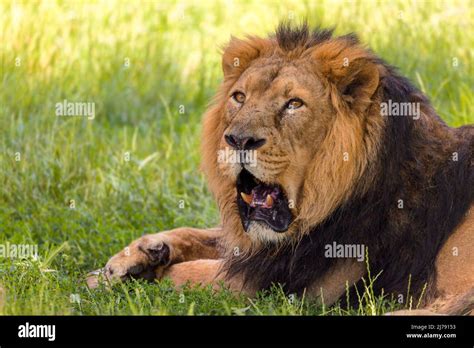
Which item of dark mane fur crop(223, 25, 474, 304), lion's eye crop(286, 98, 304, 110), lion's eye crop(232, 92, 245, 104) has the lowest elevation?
dark mane fur crop(223, 25, 474, 304)

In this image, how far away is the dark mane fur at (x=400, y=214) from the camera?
600cm

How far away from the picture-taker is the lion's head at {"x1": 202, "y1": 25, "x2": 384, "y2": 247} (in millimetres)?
5863

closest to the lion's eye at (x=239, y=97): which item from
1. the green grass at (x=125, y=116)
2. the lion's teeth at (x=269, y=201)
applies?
the lion's teeth at (x=269, y=201)

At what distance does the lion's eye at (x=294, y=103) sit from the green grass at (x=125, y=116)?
3.39ft

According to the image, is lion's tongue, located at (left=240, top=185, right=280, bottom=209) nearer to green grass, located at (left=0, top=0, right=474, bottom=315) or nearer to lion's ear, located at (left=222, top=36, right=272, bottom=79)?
green grass, located at (left=0, top=0, right=474, bottom=315)

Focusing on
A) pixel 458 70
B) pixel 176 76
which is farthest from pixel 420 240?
pixel 176 76

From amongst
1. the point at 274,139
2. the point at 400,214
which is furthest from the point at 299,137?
the point at 400,214

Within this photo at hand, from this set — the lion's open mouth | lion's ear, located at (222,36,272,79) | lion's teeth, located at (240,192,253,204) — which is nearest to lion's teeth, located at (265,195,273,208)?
the lion's open mouth

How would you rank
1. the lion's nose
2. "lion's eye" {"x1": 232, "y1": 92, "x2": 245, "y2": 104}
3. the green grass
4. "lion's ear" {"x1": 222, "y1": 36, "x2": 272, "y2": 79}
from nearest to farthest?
the lion's nose
"lion's eye" {"x1": 232, "y1": 92, "x2": 245, "y2": 104}
"lion's ear" {"x1": 222, "y1": 36, "x2": 272, "y2": 79}
the green grass

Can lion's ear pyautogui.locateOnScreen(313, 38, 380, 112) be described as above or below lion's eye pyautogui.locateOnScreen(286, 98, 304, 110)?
above

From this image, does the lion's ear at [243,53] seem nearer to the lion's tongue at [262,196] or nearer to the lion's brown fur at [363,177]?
the lion's brown fur at [363,177]

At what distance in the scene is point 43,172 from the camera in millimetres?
9188

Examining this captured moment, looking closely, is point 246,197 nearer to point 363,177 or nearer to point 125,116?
point 363,177
